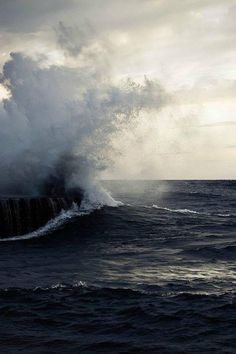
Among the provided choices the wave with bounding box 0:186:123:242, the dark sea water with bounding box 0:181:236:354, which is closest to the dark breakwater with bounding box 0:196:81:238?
the wave with bounding box 0:186:123:242

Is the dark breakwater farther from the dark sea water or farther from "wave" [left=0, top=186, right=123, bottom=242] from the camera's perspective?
the dark sea water

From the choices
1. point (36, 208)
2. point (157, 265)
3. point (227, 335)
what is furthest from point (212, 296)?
point (36, 208)

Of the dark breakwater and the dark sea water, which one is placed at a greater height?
the dark breakwater

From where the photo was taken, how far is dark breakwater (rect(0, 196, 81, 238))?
20562 mm

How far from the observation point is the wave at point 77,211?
19797 mm

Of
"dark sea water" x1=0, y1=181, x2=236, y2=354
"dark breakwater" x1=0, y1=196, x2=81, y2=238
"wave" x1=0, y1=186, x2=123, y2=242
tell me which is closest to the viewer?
"dark sea water" x1=0, y1=181, x2=236, y2=354

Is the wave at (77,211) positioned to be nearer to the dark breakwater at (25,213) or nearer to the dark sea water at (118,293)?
the dark breakwater at (25,213)

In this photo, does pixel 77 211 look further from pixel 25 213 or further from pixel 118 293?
pixel 118 293

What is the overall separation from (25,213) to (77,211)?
3378 mm

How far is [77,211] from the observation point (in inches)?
936

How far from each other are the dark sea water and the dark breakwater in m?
1.67

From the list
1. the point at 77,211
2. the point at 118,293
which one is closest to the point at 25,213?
the point at 77,211

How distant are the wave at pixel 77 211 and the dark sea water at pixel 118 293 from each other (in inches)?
27.2

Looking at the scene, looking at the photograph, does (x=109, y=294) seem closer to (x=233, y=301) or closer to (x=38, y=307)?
(x=38, y=307)
